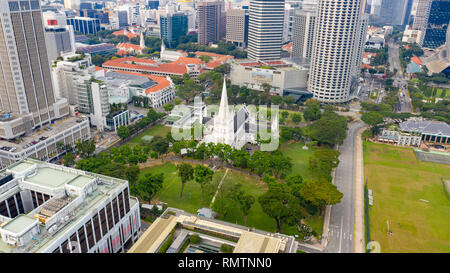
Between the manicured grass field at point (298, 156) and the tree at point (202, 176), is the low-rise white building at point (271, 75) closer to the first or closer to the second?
the manicured grass field at point (298, 156)

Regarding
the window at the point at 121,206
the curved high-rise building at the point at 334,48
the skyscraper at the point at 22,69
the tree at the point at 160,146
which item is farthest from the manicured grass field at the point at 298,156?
the skyscraper at the point at 22,69

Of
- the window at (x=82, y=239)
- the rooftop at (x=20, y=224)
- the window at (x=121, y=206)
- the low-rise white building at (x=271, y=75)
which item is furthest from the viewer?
the low-rise white building at (x=271, y=75)

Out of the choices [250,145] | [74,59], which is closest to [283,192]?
[250,145]

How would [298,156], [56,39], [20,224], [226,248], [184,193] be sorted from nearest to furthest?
[20,224]
[226,248]
[184,193]
[298,156]
[56,39]

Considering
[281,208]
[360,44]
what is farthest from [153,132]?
[360,44]

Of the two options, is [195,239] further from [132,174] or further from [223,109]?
[223,109]

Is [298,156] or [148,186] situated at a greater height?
[148,186]

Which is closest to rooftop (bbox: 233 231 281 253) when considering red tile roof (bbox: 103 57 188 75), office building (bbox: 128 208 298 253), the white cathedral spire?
office building (bbox: 128 208 298 253)
